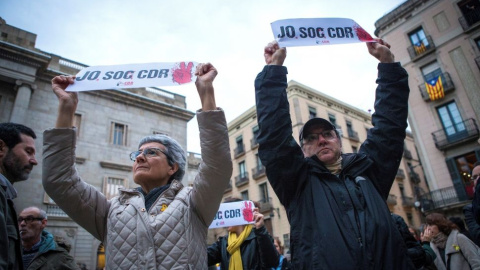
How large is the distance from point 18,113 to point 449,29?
2417 cm

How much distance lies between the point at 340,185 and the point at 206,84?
121 cm

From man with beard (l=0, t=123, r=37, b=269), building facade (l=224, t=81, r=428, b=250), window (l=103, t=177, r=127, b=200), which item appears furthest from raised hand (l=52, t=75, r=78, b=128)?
building facade (l=224, t=81, r=428, b=250)

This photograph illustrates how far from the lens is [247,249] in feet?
12.3

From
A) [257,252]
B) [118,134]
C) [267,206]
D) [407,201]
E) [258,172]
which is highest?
[118,134]

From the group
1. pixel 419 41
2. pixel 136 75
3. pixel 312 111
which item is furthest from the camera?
pixel 312 111

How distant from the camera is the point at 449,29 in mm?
17453

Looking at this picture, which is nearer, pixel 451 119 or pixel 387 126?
pixel 387 126

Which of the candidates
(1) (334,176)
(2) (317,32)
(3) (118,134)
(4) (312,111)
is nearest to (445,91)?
(4) (312,111)

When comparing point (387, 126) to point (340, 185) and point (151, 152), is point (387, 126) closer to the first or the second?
point (340, 185)

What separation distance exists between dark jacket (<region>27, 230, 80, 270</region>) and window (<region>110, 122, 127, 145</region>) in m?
15.0

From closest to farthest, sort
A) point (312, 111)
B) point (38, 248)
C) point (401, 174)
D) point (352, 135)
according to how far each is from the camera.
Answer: point (38, 248), point (312, 111), point (352, 135), point (401, 174)

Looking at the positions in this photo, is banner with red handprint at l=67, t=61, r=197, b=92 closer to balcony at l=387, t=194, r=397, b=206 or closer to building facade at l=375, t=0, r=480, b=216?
building facade at l=375, t=0, r=480, b=216

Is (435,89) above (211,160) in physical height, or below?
above

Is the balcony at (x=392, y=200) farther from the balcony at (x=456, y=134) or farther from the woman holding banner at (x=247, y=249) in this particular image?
the woman holding banner at (x=247, y=249)
